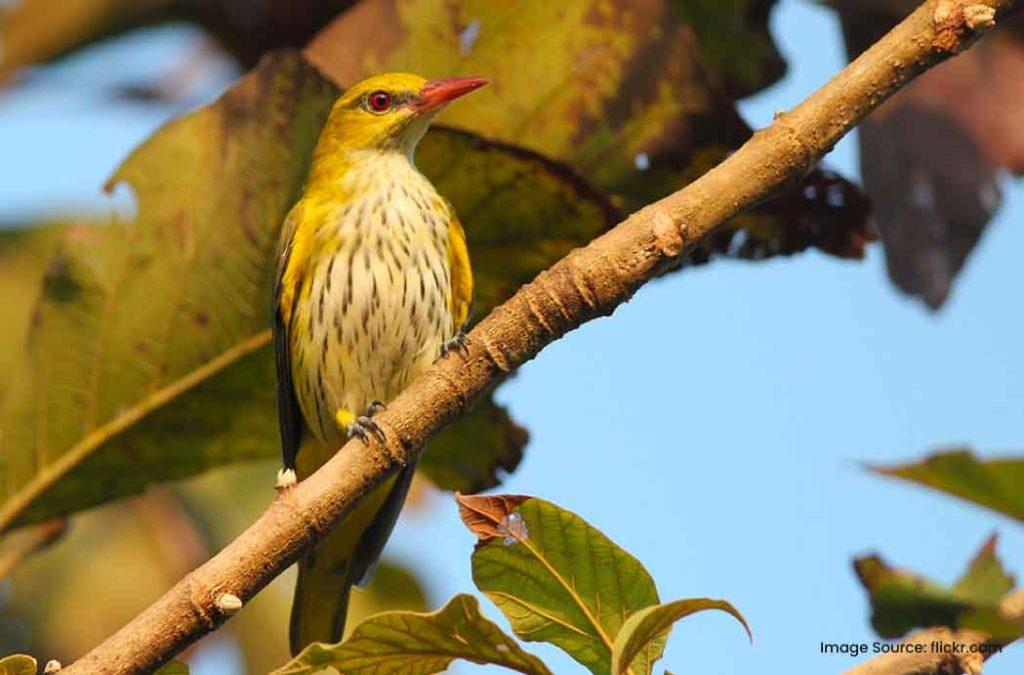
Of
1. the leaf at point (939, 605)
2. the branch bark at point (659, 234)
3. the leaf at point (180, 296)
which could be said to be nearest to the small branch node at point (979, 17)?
the branch bark at point (659, 234)

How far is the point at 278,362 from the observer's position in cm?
370

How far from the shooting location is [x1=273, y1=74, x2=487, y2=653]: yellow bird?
13.0 feet

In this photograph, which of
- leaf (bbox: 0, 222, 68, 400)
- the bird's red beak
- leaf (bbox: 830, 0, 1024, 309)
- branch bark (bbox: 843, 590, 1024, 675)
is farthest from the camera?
leaf (bbox: 0, 222, 68, 400)

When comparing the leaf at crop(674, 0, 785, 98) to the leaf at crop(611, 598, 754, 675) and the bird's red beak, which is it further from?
the leaf at crop(611, 598, 754, 675)

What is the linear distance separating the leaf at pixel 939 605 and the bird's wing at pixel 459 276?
2.52 metres

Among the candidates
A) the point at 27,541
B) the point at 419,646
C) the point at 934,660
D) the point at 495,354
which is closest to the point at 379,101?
the point at 27,541

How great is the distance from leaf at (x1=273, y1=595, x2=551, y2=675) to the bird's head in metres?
2.05

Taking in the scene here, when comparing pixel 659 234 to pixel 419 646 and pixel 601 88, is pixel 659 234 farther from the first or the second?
pixel 601 88

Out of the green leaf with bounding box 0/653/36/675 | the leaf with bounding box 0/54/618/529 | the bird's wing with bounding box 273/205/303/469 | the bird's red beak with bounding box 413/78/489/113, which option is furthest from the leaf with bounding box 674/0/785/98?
the green leaf with bounding box 0/653/36/675

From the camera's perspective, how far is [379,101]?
439 cm

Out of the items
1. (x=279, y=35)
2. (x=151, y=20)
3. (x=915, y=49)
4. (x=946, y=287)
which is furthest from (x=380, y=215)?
(x=915, y=49)

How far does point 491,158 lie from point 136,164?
2.83 feet

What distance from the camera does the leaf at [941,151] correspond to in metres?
3.15

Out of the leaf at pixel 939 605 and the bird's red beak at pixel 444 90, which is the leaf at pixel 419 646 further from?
the bird's red beak at pixel 444 90
